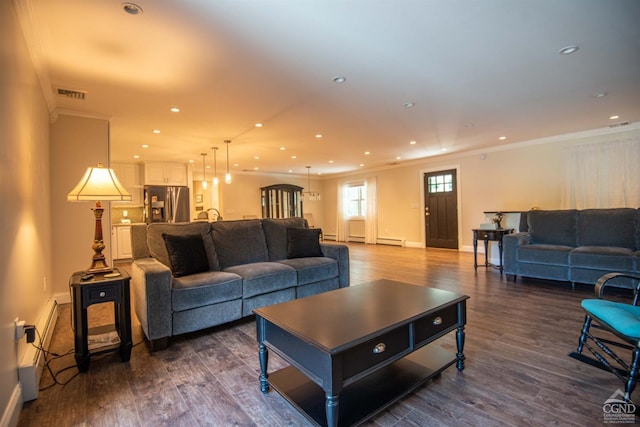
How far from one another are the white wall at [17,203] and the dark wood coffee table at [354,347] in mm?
1327

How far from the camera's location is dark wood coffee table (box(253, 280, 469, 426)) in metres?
1.36

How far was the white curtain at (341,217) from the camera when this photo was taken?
1059 cm

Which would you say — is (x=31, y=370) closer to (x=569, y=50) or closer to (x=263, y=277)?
(x=263, y=277)

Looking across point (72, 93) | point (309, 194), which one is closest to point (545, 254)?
point (72, 93)

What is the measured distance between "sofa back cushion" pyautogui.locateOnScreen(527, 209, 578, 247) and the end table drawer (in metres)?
5.41

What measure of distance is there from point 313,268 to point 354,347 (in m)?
1.97

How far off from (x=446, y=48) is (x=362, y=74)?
77cm

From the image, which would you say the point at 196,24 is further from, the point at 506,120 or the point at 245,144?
the point at 506,120

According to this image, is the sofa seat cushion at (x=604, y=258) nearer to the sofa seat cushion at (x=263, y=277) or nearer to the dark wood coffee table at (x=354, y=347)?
the dark wood coffee table at (x=354, y=347)

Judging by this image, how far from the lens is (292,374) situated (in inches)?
73.0

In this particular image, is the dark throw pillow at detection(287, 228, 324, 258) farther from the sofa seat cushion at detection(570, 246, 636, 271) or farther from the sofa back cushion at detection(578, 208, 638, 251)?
the sofa back cushion at detection(578, 208, 638, 251)

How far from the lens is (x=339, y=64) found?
2.69 meters

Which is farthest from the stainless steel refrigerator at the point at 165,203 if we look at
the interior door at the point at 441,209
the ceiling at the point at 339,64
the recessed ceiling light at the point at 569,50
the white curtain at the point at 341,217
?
the recessed ceiling light at the point at 569,50

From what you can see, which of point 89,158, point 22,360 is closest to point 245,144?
point 89,158
